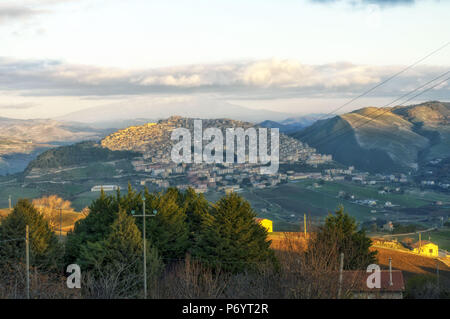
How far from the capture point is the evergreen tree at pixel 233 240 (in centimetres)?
2298

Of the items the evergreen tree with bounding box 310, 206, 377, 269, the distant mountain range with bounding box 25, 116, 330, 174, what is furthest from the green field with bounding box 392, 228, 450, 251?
the distant mountain range with bounding box 25, 116, 330, 174

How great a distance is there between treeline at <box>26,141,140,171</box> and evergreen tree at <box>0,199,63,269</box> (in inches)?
4359

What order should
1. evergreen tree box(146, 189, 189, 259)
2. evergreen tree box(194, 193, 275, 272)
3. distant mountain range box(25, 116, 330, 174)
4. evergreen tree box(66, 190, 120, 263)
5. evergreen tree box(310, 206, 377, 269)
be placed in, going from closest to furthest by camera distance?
evergreen tree box(194, 193, 275, 272) → evergreen tree box(310, 206, 377, 269) → evergreen tree box(66, 190, 120, 263) → evergreen tree box(146, 189, 189, 259) → distant mountain range box(25, 116, 330, 174)

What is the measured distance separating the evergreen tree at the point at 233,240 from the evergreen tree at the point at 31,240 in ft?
21.6

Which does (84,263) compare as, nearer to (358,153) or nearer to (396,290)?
(396,290)

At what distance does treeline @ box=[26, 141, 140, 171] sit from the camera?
133m

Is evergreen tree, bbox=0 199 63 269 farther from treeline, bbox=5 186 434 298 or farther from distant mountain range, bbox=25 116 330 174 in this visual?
distant mountain range, bbox=25 116 330 174

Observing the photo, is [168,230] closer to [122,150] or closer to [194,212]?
[194,212]

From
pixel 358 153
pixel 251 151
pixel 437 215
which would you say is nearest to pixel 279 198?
pixel 437 215

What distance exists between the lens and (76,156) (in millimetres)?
140750

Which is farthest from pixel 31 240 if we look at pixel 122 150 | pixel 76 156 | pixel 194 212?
pixel 122 150

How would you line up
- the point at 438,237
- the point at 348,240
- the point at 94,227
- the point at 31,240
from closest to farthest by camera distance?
the point at 31,240 → the point at 348,240 → the point at 94,227 → the point at 438,237

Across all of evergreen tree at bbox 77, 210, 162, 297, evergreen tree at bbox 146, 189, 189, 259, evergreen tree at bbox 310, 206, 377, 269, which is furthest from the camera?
evergreen tree at bbox 146, 189, 189, 259

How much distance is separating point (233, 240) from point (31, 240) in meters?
9.04
